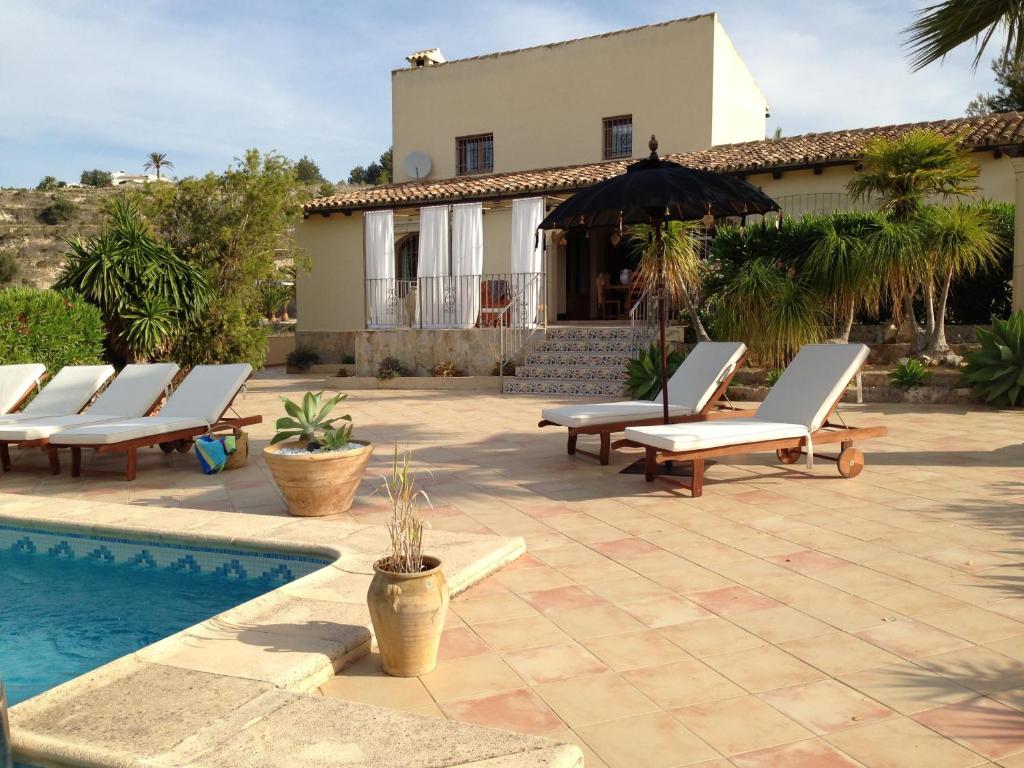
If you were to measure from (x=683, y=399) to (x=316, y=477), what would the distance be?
146 inches

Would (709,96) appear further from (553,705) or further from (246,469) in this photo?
(553,705)

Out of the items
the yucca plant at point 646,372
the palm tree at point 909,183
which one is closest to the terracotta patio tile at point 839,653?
the yucca plant at point 646,372

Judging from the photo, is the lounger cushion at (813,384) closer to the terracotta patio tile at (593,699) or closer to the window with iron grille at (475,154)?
the terracotta patio tile at (593,699)

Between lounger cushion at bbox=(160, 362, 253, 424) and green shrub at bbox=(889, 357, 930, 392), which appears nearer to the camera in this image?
lounger cushion at bbox=(160, 362, 253, 424)

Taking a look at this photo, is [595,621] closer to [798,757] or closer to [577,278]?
[798,757]

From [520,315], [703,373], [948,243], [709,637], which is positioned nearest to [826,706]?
[709,637]

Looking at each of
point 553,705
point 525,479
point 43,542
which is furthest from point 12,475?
point 553,705

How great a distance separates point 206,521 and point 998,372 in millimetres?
9659

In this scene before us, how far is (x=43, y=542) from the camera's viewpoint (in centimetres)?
562

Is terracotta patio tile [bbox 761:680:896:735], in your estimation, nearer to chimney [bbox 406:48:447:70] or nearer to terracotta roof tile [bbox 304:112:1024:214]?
terracotta roof tile [bbox 304:112:1024:214]

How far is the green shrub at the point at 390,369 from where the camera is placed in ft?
53.3

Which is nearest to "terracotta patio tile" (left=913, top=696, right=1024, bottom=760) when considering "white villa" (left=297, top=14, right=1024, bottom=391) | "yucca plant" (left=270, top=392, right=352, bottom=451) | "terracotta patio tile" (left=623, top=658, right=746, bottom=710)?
"terracotta patio tile" (left=623, top=658, right=746, bottom=710)

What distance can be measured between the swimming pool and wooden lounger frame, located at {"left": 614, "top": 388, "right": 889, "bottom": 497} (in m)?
2.77

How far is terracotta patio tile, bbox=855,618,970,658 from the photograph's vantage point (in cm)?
336
